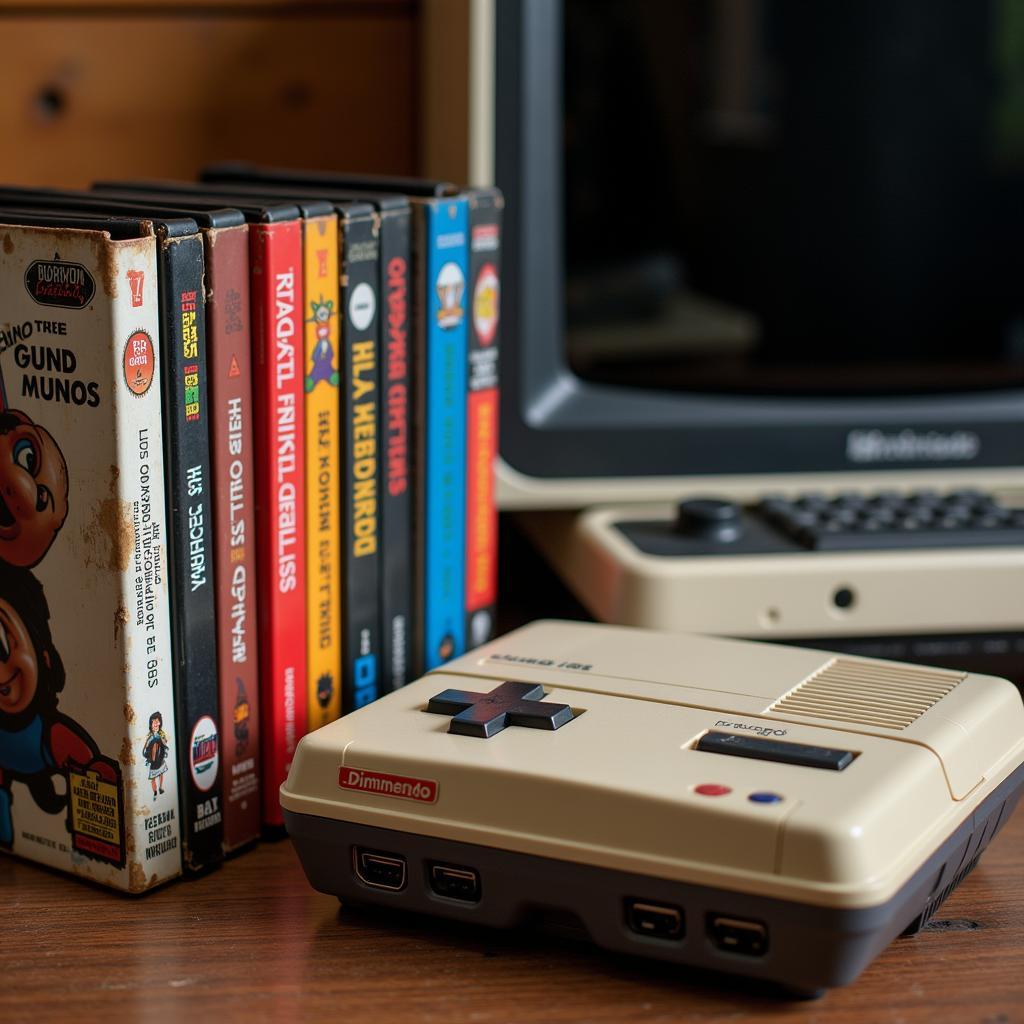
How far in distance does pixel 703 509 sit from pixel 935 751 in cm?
32

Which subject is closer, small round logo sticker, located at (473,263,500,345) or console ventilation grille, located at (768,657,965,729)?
console ventilation grille, located at (768,657,965,729)

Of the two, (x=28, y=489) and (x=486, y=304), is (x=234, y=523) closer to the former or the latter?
(x=28, y=489)

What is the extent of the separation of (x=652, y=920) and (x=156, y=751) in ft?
0.76

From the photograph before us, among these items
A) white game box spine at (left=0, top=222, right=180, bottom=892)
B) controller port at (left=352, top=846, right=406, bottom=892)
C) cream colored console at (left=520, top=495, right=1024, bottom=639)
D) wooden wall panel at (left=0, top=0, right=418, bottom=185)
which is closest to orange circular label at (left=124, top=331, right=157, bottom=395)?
white game box spine at (left=0, top=222, right=180, bottom=892)

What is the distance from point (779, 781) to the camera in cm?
58

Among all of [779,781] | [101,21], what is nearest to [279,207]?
[779,781]

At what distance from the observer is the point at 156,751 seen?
670mm

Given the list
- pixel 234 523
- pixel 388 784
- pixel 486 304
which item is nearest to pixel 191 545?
pixel 234 523

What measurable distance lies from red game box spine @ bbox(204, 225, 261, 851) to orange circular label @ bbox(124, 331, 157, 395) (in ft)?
0.13

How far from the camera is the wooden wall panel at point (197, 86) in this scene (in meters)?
1.05

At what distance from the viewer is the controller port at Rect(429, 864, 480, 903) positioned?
62 cm

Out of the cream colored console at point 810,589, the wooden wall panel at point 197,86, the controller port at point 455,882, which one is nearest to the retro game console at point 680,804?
the controller port at point 455,882

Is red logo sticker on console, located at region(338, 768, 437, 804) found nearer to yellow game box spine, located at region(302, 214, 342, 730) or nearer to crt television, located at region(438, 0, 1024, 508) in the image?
yellow game box spine, located at region(302, 214, 342, 730)

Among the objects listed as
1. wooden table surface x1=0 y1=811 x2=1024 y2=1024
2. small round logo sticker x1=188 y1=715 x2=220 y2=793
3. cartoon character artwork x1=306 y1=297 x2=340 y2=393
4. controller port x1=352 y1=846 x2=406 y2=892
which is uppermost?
cartoon character artwork x1=306 y1=297 x2=340 y2=393
